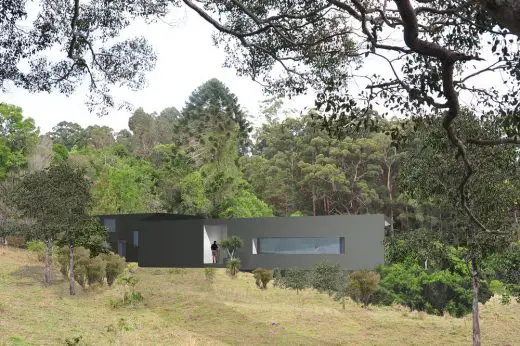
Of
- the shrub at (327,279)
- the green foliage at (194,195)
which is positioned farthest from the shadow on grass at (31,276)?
the green foliage at (194,195)

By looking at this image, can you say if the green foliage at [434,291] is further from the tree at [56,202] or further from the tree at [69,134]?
the tree at [69,134]

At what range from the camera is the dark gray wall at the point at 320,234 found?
105ft

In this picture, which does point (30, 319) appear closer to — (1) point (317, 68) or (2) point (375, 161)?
(1) point (317, 68)

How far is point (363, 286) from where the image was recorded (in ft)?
77.1

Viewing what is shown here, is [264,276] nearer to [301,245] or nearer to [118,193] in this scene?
[301,245]

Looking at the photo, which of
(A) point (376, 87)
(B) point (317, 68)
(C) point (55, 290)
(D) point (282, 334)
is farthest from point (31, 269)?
(A) point (376, 87)

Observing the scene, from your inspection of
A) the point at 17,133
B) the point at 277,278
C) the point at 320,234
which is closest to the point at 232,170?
the point at 17,133

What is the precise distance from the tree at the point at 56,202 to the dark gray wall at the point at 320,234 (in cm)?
1296

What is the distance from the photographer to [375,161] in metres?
51.4

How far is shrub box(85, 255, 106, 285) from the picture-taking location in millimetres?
25047

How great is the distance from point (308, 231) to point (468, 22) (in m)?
24.4

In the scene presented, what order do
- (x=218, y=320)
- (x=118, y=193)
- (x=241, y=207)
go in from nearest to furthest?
(x=218, y=320)
(x=118, y=193)
(x=241, y=207)

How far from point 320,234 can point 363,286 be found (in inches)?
375

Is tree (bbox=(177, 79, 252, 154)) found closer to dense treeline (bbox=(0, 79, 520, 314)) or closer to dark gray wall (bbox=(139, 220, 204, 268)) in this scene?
dense treeline (bbox=(0, 79, 520, 314))
